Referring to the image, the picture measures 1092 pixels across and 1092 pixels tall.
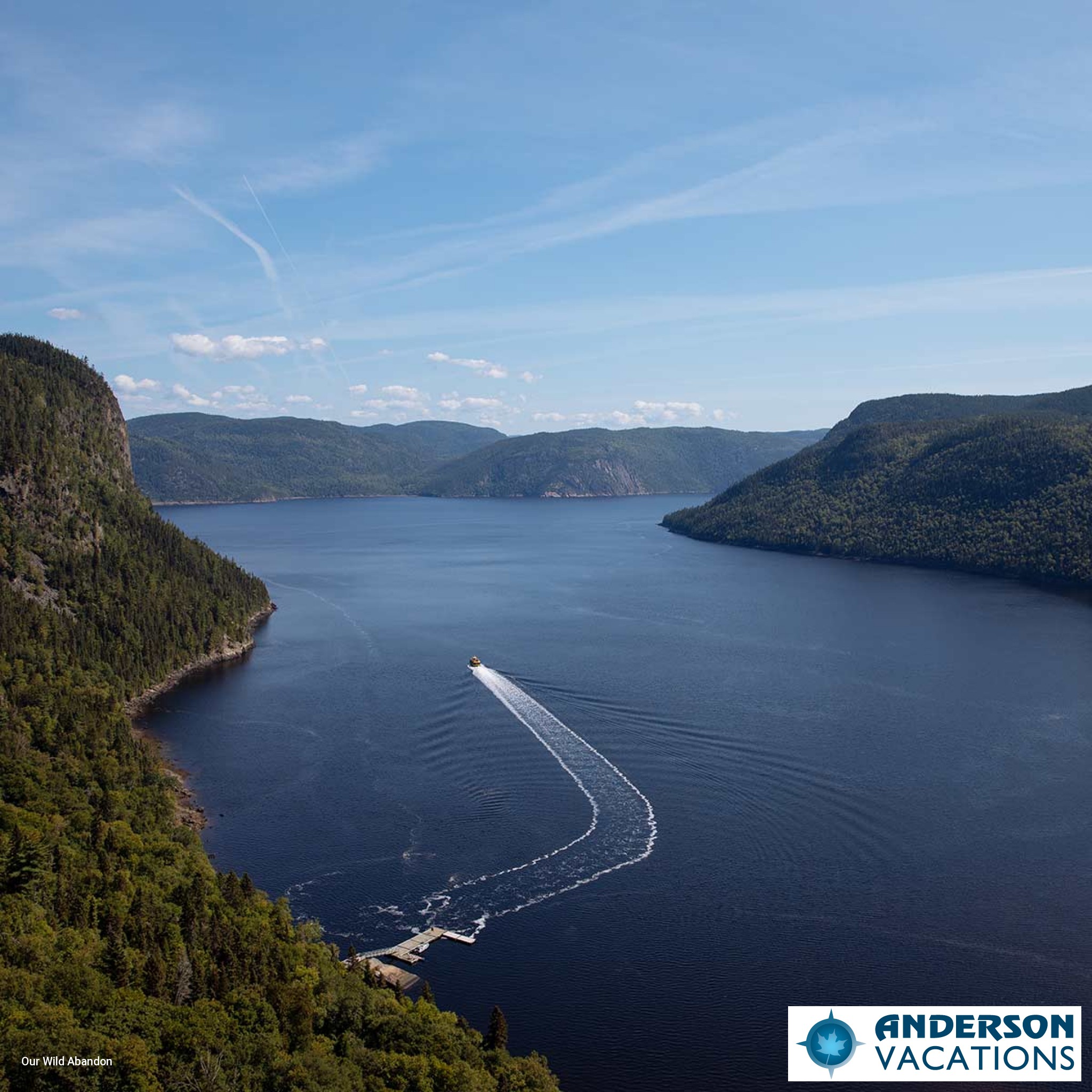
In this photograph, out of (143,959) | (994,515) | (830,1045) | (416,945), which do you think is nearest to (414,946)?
(416,945)

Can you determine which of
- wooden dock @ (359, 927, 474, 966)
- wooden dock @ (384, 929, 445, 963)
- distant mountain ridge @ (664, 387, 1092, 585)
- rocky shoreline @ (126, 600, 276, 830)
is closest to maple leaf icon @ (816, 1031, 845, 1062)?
wooden dock @ (359, 927, 474, 966)

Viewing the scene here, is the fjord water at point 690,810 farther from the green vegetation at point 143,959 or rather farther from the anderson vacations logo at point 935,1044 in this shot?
the green vegetation at point 143,959

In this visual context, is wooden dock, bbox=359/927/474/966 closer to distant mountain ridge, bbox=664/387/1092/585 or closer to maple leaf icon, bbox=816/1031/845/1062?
maple leaf icon, bbox=816/1031/845/1062

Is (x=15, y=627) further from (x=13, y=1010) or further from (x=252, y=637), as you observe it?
(x=13, y=1010)

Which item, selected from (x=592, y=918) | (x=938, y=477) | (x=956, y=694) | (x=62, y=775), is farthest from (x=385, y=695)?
(x=938, y=477)

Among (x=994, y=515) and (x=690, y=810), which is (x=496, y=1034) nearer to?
(x=690, y=810)

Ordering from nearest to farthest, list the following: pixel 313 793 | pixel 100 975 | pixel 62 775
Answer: pixel 100 975 → pixel 62 775 → pixel 313 793

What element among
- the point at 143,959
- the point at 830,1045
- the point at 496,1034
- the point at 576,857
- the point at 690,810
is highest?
the point at 690,810
